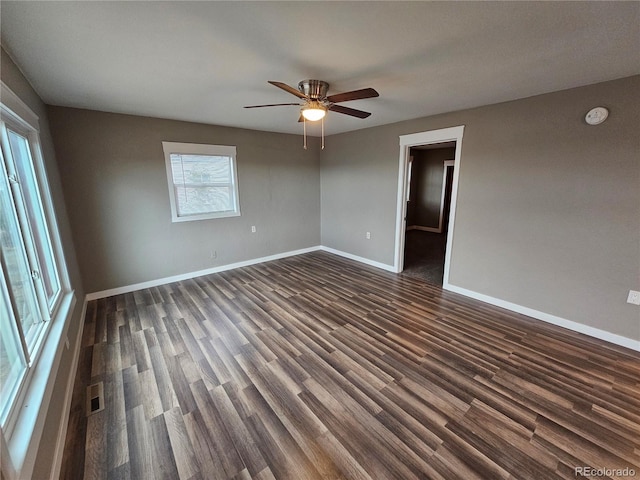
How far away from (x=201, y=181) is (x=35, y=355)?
307 cm

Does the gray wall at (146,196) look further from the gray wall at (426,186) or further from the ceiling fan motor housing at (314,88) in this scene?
the gray wall at (426,186)

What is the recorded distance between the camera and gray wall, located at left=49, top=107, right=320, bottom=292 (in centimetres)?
323

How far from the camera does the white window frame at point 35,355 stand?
1064 millimetres

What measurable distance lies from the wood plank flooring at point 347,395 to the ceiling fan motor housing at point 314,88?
2305 mm

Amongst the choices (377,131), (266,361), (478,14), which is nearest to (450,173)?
(377,131)

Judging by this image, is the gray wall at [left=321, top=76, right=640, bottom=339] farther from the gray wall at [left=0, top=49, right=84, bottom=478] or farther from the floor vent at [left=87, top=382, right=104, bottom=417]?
the gray wall at [left=0, top=49, right=84, bottom=478]

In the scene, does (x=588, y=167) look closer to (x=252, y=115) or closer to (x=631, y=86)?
(x=631, y=86)

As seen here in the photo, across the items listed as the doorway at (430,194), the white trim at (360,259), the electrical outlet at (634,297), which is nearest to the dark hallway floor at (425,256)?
the doorway at (430,194)

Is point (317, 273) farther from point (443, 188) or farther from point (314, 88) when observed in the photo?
point (443, 188)

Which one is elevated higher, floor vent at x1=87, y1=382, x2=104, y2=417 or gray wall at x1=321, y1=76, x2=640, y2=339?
gray wall at x1=321, y1=76, x2=640, y2=339

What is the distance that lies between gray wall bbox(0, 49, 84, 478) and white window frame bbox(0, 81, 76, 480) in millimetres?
93

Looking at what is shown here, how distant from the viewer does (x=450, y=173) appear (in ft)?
24.3

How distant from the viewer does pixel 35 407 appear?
1273mm

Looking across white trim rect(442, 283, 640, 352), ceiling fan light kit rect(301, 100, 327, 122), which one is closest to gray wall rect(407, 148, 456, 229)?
white trim rect(442, 283, 640, 352)
